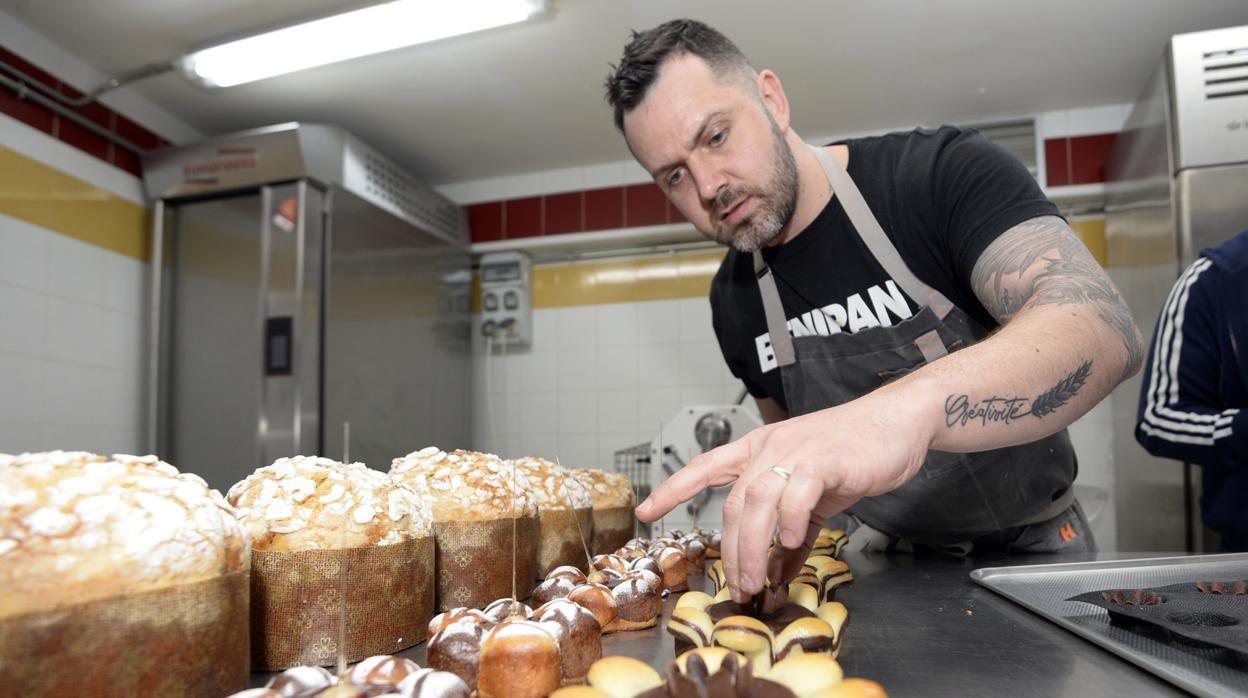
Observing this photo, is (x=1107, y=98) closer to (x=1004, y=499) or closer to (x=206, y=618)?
(x=1004, y=499)

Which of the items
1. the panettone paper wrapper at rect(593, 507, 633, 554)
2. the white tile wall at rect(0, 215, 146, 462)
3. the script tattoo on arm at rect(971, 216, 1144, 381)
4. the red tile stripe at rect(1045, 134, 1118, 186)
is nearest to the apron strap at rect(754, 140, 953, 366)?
the script tattoo on arm at rect(971, 216, 1144, 381)

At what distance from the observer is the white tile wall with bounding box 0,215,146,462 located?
2.84m

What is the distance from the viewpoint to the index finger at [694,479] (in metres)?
0.87

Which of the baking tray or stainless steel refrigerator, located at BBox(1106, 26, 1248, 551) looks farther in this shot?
stainless steel refrigerator, located at BBox(1106, 26, 1248, 551)

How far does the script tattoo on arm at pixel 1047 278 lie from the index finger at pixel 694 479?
0.52m

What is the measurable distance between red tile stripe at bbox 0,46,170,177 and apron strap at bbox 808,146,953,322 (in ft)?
9.88

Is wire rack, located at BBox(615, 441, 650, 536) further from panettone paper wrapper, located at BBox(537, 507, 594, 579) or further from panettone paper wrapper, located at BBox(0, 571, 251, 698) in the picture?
panettone paper wrapper, located at BBox(0, 571, 251, 698)

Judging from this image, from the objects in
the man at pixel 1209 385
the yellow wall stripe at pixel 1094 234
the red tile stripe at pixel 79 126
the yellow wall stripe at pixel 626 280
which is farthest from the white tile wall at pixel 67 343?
the yellow wall stripe at pixel 1094 234

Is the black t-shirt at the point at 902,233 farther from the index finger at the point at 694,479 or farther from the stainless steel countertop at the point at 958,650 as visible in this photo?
the index finger at the point at 694,479

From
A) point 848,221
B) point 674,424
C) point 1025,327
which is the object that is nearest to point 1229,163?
point 848,221

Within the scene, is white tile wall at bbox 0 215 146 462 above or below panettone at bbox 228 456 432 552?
above

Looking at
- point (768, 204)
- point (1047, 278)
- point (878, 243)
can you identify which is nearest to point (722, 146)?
point (768, 204)

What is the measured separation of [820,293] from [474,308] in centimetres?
324

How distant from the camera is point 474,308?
4.71 metres
